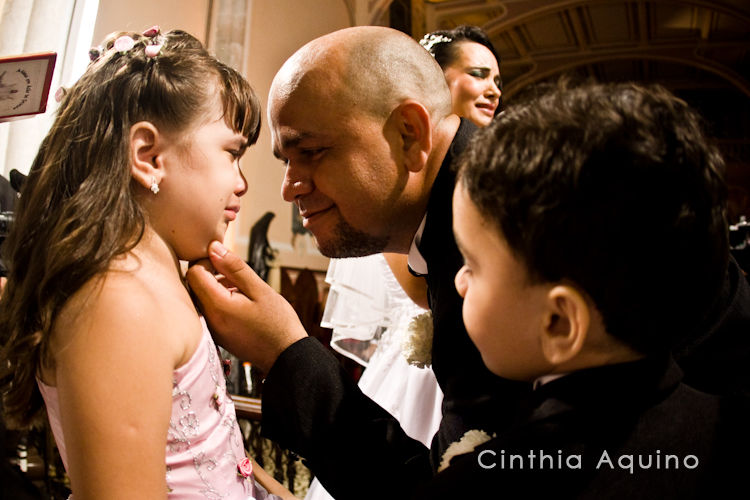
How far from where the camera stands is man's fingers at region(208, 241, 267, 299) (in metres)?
1.26

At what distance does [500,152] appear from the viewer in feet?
2.81

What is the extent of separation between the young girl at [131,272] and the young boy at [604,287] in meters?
0.50

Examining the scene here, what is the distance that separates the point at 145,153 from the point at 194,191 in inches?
4.7

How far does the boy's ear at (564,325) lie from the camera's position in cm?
81

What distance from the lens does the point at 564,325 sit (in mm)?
851

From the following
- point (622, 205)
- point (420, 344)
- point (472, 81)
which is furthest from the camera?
point (472, 81)

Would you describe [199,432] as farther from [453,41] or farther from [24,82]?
[453,41]

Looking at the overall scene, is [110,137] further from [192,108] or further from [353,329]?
[353,329]

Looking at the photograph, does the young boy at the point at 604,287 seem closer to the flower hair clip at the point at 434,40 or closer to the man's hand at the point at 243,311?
the man's hand at the point at 243,311

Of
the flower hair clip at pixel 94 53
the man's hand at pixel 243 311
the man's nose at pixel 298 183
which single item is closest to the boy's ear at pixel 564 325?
the man's hand at pixel 243 311

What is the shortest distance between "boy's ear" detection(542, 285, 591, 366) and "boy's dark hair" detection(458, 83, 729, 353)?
2 cm

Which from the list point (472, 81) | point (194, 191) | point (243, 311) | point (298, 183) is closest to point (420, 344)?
point (298, 183)

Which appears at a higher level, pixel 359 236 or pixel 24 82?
pixel 24 82

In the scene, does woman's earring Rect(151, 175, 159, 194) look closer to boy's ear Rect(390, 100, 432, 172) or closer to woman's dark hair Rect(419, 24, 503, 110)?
boy's ear Rect(390, 100, 432, 172)
